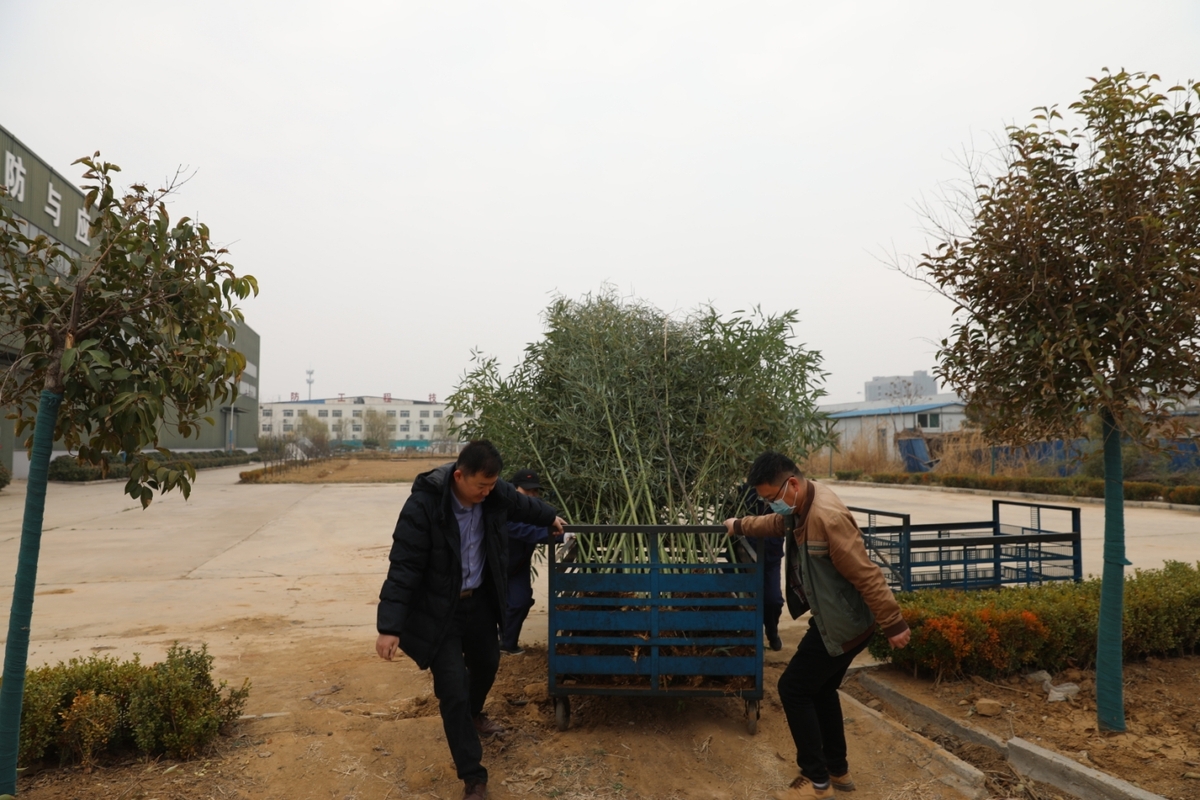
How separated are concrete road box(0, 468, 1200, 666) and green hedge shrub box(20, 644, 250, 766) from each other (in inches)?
87.0

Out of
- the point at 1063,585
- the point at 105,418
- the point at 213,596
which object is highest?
the point at 105,418

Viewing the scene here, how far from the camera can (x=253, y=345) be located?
62250mm

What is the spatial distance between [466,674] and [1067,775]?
107 inches

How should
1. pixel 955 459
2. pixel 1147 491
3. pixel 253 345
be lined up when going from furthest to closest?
pixel 253 345 < pixel 955 459 < pixel 1147 491

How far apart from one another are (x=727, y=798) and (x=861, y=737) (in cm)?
98

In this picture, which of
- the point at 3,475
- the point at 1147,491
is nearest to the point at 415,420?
the point at 3,475

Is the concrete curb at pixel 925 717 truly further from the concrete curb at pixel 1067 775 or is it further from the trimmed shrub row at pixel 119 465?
the trimmed shrub row at pixel 119 465

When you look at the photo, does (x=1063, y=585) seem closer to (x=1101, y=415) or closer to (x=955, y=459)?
(x=1101, y=415)

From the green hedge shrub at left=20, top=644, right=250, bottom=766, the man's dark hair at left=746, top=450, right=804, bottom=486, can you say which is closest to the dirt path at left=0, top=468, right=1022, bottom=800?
the green hedge shrub at left=20, top=644, right=250, bottom=766

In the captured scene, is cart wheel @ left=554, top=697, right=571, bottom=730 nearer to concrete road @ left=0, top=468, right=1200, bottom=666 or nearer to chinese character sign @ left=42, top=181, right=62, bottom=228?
concrete road @ left=0, top=468, right=1200, bottom=666

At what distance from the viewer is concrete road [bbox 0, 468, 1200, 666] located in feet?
21.4

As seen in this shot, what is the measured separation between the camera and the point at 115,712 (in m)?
3.49

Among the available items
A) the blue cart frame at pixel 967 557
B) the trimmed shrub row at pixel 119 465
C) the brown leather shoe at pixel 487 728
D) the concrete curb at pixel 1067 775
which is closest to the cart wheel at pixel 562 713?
the brown leather shoe at pixel 487 728

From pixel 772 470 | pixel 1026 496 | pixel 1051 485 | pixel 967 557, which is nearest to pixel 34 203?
pixel 967 557
